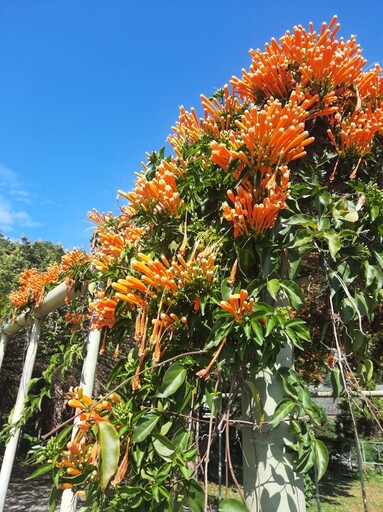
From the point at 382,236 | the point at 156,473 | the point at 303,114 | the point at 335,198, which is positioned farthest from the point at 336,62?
the point at 156,473

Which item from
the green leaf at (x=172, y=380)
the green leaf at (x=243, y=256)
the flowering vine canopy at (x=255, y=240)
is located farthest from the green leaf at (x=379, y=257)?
the green leaf at (x=172, y=380)

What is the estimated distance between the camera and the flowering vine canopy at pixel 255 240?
3.63 ft

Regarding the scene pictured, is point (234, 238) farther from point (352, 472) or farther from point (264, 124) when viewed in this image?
point (352, 472)

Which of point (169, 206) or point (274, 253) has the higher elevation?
point (169, 206)

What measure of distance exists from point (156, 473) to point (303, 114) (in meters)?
1.09

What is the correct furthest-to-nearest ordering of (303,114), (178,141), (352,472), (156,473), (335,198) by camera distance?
1. (352,472)
2. (178,141)
3. (335,198)
4. (303,114)
5. (156,473)

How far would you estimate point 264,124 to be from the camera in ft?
3.63

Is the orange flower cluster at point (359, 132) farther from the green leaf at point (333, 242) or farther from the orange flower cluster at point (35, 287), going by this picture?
the orange flower cluster at point (35, 287)

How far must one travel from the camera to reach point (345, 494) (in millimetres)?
8242

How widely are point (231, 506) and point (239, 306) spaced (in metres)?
0.48

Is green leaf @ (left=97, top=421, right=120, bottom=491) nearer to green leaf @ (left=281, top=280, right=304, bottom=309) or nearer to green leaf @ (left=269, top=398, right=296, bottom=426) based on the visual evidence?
green leaf @ (left=269, top=398, right=296, bottom=426)

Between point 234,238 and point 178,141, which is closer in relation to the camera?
point 234,238

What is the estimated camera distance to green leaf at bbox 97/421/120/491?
854mm

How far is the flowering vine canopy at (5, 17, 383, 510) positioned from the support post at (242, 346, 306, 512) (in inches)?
2.7
